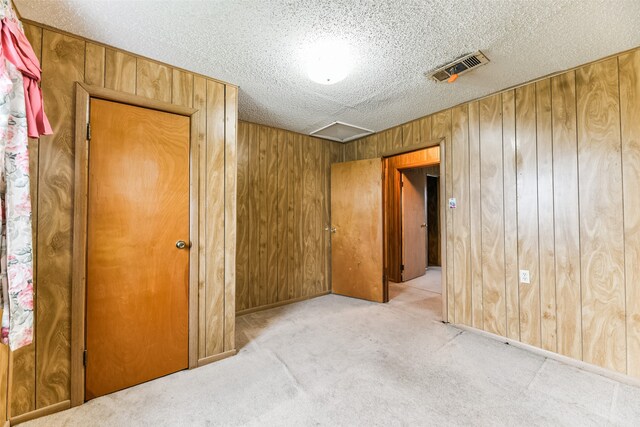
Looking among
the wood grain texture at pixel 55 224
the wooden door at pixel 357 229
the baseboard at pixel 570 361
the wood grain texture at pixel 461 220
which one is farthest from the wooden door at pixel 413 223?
the wood grain texture at pixel 55 224

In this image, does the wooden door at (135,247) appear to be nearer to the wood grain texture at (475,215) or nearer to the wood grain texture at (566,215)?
the wood grain texture at (475,215)

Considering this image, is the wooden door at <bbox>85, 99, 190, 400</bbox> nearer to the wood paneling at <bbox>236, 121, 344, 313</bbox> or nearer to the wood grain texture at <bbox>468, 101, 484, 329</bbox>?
the wood paneling at <bbox>236, 121, 344, 313</bbox>

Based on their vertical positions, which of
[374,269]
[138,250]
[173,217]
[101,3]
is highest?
[101,3]

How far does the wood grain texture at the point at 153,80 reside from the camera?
188cm

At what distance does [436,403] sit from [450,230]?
5.59 feet

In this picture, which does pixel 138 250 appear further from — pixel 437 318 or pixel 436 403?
pixel 437 318

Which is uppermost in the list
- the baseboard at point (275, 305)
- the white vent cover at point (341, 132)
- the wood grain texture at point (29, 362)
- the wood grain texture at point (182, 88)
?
the white vent cover at point (341, 132)

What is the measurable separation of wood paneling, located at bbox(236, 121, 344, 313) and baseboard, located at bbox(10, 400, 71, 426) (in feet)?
5.32

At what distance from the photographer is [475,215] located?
2.60m

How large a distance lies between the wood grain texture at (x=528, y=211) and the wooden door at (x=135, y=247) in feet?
9.37

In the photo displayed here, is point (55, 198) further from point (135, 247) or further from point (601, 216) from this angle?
point (601, 216)

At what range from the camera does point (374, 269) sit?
3.54 metres

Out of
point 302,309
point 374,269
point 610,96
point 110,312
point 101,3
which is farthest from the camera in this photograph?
point 374,269

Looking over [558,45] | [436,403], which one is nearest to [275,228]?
[436,403]
